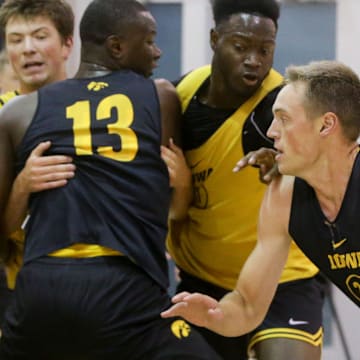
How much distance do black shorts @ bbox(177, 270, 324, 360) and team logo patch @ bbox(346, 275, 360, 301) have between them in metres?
0.51

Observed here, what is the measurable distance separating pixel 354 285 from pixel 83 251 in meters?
0.90

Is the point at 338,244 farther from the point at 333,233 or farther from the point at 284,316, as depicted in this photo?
the point at 284,316

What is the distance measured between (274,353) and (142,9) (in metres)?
1.39

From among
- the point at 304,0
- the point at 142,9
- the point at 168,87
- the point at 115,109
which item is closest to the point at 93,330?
the point at 115,109

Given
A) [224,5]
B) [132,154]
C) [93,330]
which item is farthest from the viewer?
[224,5]

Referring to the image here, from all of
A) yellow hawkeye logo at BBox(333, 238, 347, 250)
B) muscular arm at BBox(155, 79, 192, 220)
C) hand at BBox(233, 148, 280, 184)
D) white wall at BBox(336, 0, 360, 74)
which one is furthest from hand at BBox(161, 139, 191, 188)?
white wall at BBox(336, 0, 360, 74)

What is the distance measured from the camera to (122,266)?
282cm

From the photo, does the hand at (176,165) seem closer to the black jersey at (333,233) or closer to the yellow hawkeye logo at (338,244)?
the black jersey at (333,233)

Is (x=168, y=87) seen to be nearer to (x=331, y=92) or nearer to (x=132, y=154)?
(x=132, y=154)

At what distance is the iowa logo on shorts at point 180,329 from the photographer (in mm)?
2766

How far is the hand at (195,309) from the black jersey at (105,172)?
0.16 metres

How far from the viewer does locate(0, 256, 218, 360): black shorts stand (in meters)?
2.72

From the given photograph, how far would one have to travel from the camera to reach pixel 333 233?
9.40 feet

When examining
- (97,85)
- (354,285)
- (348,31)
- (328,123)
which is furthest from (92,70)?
(348,31)
